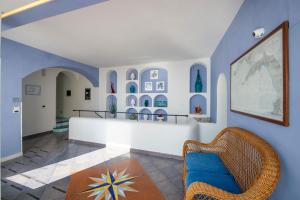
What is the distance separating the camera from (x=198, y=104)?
15.8 feet

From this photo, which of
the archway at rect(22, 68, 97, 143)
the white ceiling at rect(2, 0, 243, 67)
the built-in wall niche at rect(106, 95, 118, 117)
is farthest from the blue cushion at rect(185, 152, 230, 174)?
the archway at rect(22, 68, 97, 143)

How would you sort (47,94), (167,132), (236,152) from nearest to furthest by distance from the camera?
(236,152), (167,132), (47,94)

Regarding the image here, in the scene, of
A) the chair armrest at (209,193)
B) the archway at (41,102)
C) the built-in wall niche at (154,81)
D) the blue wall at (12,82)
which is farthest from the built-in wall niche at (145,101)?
the chair armrest at (209,193)

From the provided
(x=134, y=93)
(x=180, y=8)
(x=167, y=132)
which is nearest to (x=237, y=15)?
(x=180, y=8)

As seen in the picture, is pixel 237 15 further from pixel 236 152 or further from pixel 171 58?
pixel 171 58

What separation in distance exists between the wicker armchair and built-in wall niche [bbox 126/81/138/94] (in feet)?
12.5

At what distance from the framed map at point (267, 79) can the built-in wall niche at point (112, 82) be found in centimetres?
498

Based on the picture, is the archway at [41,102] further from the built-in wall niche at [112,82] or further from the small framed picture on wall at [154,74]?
the small framed picture on wall at [154,74]

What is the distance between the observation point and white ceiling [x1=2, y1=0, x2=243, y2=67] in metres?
2.06

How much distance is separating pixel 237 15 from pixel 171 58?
256 centimetres

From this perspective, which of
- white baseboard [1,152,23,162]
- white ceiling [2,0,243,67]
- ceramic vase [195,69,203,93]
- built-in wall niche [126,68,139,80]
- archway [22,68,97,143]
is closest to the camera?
white ceiling [2,0,243,67]

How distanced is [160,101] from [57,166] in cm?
348

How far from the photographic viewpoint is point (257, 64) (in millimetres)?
1449

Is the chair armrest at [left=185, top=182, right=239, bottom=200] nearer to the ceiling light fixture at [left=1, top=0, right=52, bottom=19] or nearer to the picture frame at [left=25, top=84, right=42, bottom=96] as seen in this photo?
the ceiling light fixture at [left=1, top=0, right=52, bottom=19]
